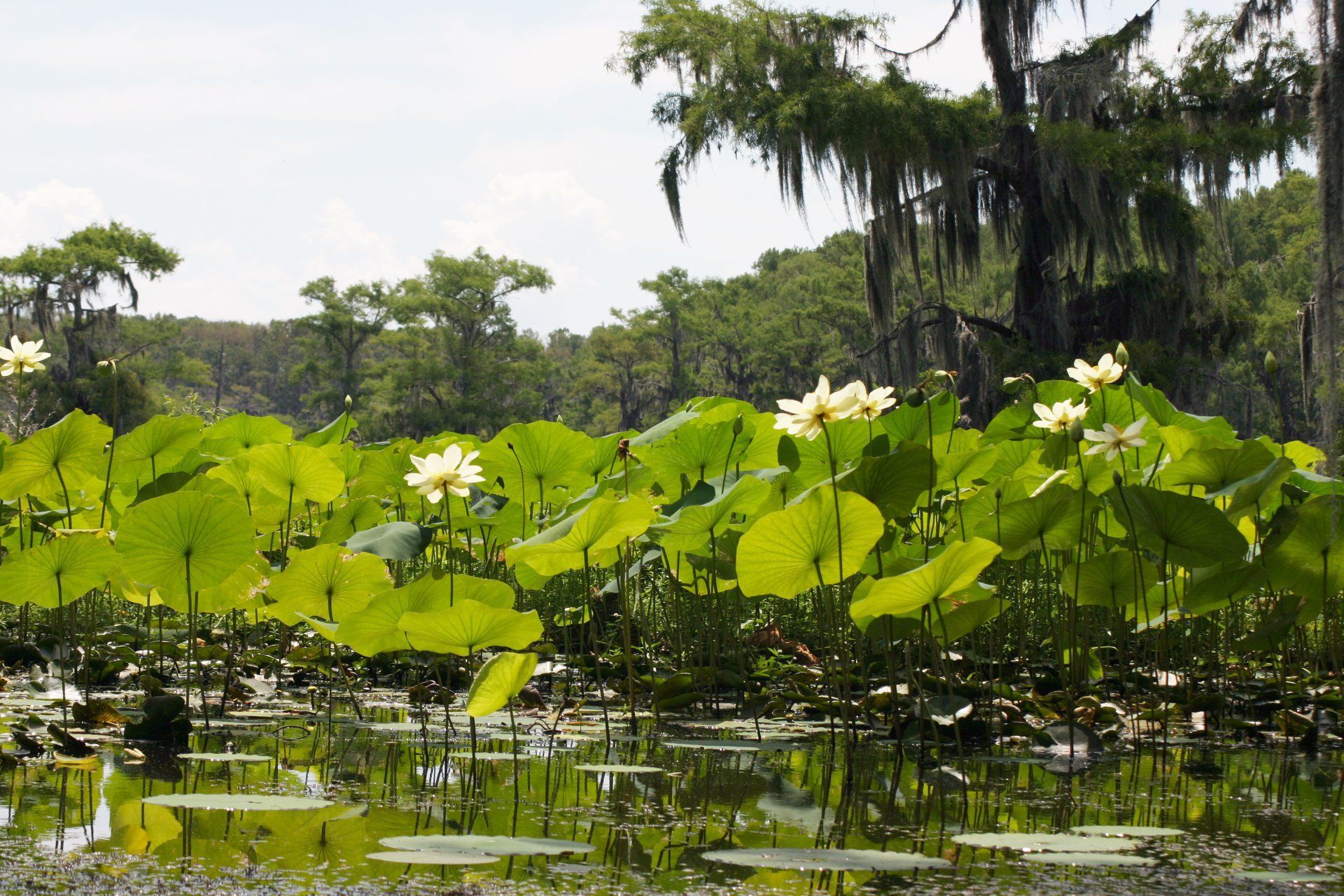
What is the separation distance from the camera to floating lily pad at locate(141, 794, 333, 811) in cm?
136

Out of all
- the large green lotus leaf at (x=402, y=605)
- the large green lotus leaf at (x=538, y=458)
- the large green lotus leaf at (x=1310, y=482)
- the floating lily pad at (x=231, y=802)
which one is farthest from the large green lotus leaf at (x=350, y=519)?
the large green lotus leaf at (x=1310, y=482)

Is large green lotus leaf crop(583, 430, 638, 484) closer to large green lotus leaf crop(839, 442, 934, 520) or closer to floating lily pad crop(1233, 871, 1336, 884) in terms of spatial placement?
large green lotus leaf crop(839, 442, 934, 520)

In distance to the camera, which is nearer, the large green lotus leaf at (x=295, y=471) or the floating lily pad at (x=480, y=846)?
the floating lily pad at (x=480, y=846)

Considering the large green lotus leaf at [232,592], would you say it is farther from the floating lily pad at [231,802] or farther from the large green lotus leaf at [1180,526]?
the large green lotus leaf at [1180,526]

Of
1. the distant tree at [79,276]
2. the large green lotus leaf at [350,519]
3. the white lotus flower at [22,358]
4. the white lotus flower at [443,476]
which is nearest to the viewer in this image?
the white lotus flower at [443,476]

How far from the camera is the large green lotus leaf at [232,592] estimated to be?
7.58 ft

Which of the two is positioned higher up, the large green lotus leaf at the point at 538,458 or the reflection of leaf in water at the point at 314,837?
the large green lotus leaf at the point at 538,458

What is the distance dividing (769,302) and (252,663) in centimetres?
3632

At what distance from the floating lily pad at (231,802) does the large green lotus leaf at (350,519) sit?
1.38m

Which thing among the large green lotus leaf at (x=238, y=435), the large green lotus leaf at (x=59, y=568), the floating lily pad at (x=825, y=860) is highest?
the large green lotus leaf at (x=238, y=435)

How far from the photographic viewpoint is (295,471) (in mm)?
2709

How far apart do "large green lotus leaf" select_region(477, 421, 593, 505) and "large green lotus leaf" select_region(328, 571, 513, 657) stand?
2.08 feet

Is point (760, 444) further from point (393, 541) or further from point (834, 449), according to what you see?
point (393, 541)

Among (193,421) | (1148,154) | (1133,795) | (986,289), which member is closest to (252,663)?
(193,421)
